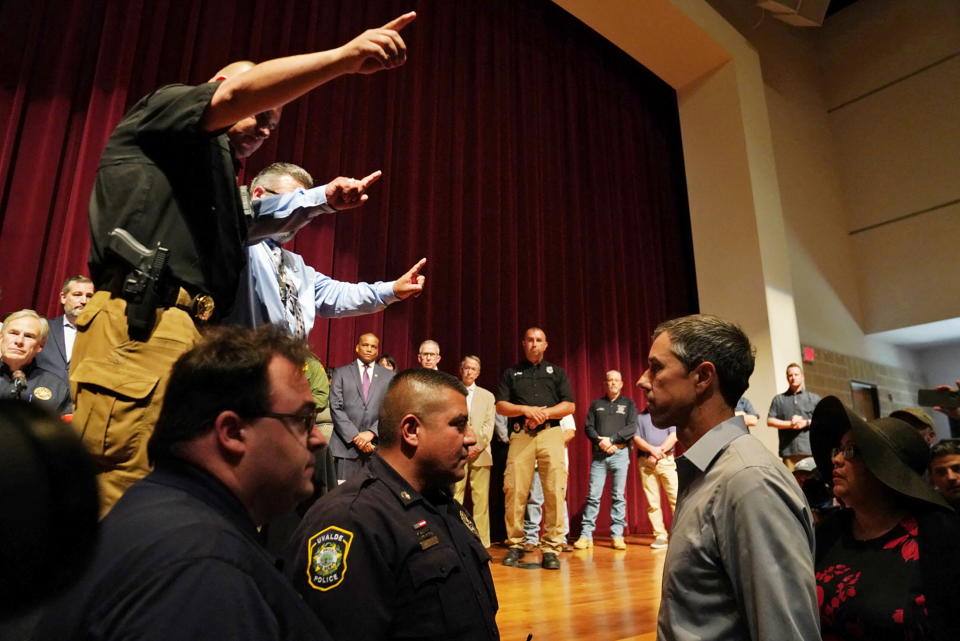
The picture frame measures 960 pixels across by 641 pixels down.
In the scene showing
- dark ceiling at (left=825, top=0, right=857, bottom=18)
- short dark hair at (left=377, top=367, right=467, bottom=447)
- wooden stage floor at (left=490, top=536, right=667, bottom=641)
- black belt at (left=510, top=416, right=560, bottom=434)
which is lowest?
wooden stage floor at (left=490, top=536, right=667, bottom=641)

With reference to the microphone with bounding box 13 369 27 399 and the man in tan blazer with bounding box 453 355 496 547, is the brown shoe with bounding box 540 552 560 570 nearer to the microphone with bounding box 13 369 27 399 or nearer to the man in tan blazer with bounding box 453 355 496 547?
the man in tan blazer with bounding box 453 355 496 547

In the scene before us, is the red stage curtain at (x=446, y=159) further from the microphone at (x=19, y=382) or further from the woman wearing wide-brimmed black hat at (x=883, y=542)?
the woman wearing wide-brimmed black hat at (x=883, y=542)

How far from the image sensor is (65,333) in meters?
3.17

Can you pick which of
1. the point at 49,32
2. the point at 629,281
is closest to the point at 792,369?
the point at 629,281

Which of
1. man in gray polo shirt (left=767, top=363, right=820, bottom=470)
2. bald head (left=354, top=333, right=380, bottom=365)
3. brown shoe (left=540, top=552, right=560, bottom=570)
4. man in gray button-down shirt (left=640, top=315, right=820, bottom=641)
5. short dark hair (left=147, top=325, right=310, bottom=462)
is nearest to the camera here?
short dark hair (left=147, top=325, right=310, bottom=462)

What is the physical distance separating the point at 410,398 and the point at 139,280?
2.27ft

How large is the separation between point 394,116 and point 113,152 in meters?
4.62

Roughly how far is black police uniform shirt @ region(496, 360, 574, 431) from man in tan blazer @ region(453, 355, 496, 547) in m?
0.15

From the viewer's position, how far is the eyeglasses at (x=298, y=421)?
88 cm

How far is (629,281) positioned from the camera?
758 cm

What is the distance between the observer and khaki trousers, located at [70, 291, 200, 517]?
1.14m

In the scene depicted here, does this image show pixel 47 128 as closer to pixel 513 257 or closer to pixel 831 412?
pixel 513 257

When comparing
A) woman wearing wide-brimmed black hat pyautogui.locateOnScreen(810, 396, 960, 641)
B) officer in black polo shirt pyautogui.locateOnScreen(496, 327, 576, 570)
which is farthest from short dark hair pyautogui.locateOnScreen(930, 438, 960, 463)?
officer in black polo shirt pyautogui.locateOnScreen(496, 327, 576, 570)

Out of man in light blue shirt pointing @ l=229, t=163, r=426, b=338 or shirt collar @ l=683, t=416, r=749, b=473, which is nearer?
shirt collar @ l=683, t=416, r=749, b=473
